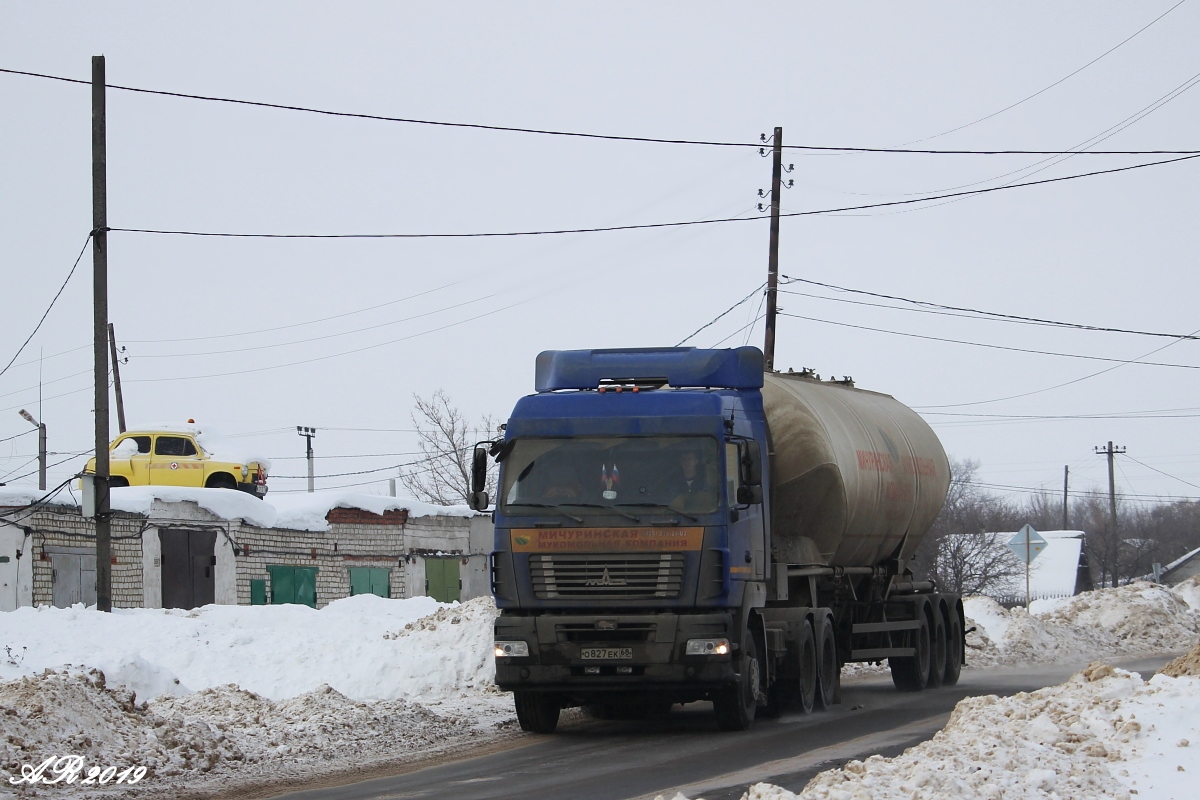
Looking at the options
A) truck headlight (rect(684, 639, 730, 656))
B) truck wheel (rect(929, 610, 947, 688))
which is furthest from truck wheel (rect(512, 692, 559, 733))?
truck wheel (rect(929, 610, 947, 688))

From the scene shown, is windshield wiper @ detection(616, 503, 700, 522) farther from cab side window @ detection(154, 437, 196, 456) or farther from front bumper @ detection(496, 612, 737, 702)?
cab side window @ detection(154, 437, 196, 456)

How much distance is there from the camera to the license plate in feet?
43.2

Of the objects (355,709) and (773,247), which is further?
(773,247)

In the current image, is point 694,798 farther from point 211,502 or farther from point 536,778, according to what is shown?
point 211,502

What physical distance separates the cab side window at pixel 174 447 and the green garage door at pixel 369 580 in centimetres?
560

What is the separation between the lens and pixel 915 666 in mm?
19359

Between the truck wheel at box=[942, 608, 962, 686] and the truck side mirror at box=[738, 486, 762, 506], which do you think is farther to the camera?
the truck wheel at box=[942, 608, 962, 686]

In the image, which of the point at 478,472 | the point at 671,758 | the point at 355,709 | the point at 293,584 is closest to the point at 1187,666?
the point at 671,758

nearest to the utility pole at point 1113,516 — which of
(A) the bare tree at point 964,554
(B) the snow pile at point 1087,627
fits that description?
(A) the bare tree at point 964,554

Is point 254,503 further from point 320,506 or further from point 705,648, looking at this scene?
point 705,648

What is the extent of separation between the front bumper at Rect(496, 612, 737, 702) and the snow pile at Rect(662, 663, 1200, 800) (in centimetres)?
301

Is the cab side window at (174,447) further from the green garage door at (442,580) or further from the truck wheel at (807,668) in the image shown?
the truck wheel at (807,668)

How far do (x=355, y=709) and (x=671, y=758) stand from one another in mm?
3778

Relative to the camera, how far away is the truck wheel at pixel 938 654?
20.0 metres
